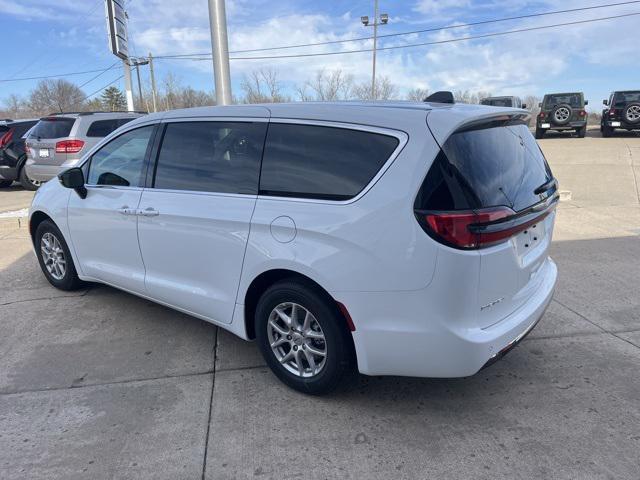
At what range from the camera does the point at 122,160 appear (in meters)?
4.04

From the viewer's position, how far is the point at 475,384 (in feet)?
10.7

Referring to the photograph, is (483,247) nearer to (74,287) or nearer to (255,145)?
(255,145)

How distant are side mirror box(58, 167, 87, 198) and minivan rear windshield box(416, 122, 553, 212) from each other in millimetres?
3069

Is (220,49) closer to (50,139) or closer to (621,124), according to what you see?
(50,139)

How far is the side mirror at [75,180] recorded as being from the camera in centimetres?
419

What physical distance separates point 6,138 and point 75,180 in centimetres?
1021

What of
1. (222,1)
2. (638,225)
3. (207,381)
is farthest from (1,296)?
(638,225)

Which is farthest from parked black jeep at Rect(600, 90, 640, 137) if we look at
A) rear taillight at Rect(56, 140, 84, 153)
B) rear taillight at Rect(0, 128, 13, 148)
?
rear taillight at Rect(0, 128, 13, 148)

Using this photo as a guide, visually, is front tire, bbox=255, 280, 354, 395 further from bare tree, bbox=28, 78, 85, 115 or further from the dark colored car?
bare tree, bbox=28, 78, 85, 115

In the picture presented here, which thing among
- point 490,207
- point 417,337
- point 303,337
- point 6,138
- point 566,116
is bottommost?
point 303,337

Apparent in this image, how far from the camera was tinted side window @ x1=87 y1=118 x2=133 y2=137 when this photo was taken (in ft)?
34.6

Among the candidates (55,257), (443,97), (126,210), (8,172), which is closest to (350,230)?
(443,97)

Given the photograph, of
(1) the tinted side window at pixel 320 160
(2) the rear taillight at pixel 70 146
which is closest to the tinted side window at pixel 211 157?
(1) the tinted side window at pixel 320 160

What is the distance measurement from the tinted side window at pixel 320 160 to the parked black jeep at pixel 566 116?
69.0 feet
